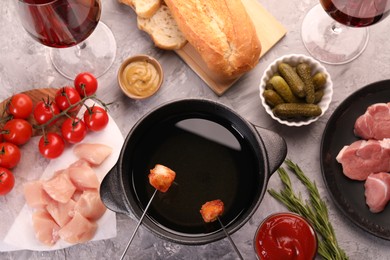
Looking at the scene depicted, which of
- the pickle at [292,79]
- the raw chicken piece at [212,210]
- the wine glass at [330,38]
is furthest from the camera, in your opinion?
the wine glass at [330,38]

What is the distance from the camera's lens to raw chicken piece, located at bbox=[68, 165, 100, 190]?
6.22 ft

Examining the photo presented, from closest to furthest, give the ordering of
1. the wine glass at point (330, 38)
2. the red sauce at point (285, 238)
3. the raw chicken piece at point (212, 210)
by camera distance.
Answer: the raw chicken piece at point (212, 210), the red sauce at point (285, 238), the wine glass at point (330, 38)

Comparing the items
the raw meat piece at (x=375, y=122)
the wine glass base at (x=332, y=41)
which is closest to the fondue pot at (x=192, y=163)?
the raw meat piece at (x=375, y=122)

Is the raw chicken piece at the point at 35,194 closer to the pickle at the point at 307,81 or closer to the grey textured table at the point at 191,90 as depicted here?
the grey textured table at the point at 191,90

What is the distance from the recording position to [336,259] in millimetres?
1904

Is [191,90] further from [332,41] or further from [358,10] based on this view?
[358,10]

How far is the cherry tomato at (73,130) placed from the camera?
189cm

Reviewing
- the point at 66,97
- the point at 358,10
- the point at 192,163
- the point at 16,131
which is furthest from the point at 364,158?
the point at 16,131

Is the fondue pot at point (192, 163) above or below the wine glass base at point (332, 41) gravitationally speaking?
above

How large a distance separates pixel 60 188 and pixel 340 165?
0.91 m

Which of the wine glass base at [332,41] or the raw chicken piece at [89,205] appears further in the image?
the wine glass base at [332,41]

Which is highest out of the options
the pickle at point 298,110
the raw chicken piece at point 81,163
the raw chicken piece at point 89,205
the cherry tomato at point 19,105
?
the cherry tomato at point 19,105

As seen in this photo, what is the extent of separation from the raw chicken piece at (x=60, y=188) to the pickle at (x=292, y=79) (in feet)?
2.55

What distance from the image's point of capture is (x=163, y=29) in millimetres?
1993
